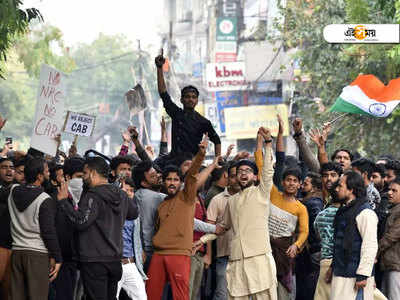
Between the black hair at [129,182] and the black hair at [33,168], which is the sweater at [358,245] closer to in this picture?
the black hair at [129,182]

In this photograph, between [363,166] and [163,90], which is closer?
[363,166]

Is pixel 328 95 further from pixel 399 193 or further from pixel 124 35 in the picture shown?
pixel 124 35

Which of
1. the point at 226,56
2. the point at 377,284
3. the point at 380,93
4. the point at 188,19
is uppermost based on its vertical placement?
the point at 188,19

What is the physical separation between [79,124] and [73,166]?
3961mm

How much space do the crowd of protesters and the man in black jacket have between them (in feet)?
0.04

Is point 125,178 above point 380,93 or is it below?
below

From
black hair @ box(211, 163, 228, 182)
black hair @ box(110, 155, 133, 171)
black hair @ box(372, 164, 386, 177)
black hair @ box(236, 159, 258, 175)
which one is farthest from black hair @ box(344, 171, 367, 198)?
black hair @ box(211, 163, 228, 182)

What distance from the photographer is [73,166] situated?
11.9 m

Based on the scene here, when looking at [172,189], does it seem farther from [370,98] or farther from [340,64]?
[340,64]

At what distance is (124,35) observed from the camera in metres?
110

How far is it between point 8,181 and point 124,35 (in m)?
98.9

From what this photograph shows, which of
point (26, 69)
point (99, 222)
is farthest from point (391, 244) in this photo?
point (26, 69)

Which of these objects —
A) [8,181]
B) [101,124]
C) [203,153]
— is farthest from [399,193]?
[101,124]

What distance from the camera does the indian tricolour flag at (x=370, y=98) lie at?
654 inches
